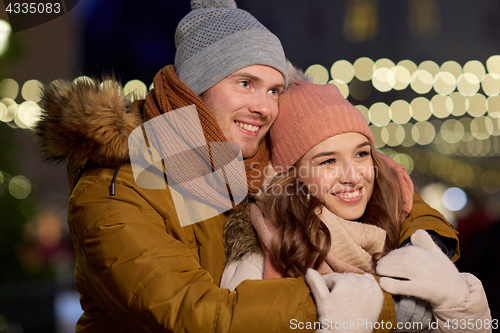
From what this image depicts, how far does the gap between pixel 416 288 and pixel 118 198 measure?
149cm

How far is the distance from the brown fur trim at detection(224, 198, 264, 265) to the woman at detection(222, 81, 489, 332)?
2.0 inches

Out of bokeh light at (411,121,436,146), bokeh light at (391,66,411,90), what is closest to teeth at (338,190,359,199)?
bokeh light at (391,66,411,90)

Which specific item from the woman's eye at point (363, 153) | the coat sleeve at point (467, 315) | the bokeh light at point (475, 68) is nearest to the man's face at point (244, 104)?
the woman's eye at point (363, 153)

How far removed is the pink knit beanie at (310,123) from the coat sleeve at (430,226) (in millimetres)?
81

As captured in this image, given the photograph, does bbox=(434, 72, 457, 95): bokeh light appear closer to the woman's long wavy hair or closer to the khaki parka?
the woman's long wavy hair

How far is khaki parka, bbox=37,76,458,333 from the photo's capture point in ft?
5.91

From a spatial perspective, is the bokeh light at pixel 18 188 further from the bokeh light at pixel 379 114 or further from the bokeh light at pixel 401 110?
the bokeh light at pixel 379 114

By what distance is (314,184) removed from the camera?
8.65 ft

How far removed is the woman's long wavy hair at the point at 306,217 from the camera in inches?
92.8

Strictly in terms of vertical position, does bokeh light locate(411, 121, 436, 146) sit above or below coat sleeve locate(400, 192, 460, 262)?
below

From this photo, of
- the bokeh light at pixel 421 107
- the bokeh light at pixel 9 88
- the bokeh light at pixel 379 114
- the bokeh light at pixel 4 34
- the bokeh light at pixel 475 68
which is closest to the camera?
the bokeh light at pixel 4 34

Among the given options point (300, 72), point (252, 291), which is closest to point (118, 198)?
point (252, 291)

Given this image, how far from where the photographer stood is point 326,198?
2.62 meters

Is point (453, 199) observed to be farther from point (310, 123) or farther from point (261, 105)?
point (261, 105)
